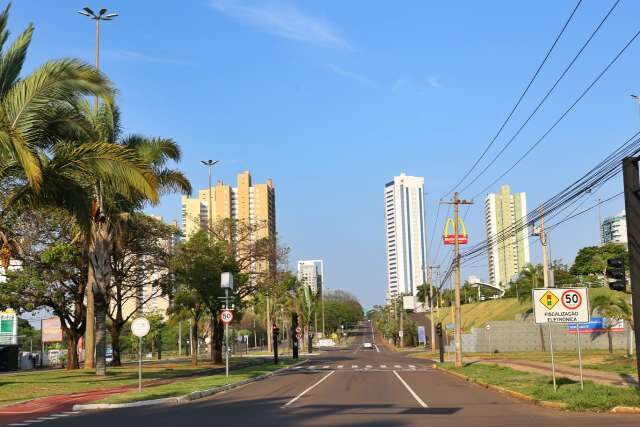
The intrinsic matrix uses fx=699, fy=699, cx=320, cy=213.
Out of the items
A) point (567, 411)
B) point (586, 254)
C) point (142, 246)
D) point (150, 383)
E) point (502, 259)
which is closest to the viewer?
point (567, 411)

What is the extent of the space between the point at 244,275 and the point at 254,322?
92822 millimetres

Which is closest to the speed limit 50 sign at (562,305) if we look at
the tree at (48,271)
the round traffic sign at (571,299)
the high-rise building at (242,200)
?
the round traffic sign at (571,299)

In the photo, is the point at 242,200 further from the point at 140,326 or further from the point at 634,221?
the point at 634,221

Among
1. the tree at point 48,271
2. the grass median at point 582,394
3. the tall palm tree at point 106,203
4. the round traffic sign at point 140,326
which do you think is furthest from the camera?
the tree at point 48,271

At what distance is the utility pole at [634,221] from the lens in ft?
59.6

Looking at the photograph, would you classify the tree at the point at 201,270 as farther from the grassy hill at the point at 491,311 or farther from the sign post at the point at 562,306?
the grassy hill at the point at 491,311

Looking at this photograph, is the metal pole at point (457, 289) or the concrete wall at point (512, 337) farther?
the concrete wall at point (512, 337)

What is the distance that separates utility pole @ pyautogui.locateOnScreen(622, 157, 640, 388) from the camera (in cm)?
1817

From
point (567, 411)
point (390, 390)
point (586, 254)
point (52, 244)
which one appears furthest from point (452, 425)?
point (586, 254)

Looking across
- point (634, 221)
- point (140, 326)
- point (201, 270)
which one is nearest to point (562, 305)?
point (634, 221)

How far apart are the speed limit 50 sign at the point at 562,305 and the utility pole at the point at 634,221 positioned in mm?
1938

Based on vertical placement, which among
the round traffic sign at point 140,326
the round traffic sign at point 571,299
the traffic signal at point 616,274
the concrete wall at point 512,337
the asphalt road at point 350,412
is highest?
the traffic signal at point 616,274

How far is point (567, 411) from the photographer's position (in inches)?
683

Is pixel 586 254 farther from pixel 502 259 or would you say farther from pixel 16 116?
pixel 16 116
